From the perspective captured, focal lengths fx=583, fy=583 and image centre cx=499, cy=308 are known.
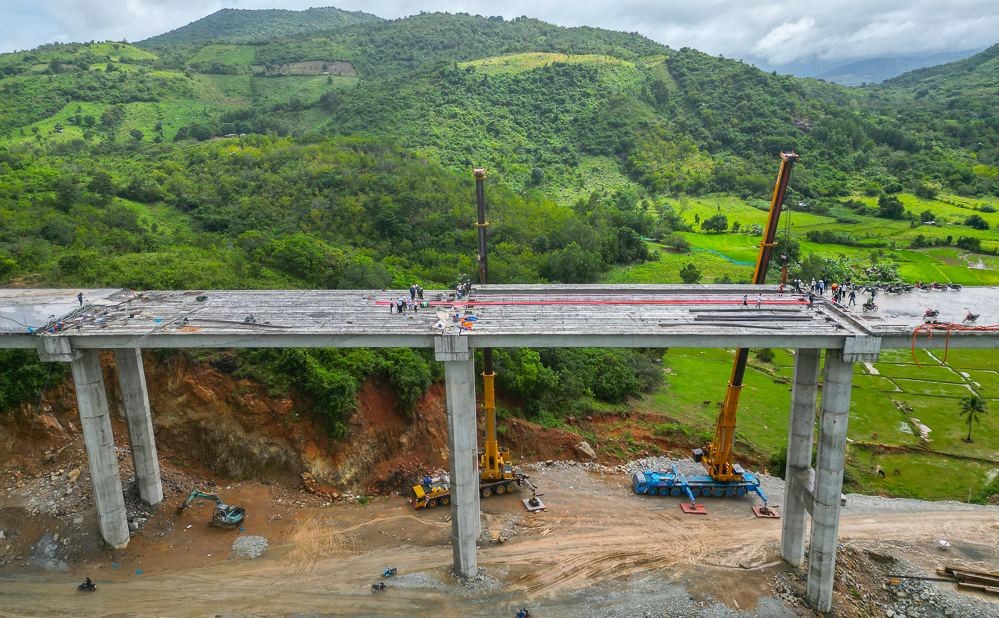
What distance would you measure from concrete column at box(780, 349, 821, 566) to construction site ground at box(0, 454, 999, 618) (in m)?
3.04

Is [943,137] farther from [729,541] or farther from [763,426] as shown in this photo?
[729,541]

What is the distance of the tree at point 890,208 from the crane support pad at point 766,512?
310ft

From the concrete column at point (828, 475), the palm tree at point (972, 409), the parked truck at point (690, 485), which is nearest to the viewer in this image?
the concrete column at point (828, 475)

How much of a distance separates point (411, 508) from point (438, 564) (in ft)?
18.2

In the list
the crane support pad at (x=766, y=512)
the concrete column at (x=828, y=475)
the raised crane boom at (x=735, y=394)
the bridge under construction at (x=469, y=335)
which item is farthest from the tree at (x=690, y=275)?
the concrete column at (x=828, y=475)

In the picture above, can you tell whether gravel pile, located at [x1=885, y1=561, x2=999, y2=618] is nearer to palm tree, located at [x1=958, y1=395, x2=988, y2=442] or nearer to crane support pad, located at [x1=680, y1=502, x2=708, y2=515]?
crane support pad, located at [x1=680, y1=502, x2=708, y2=515]

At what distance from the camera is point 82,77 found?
122m

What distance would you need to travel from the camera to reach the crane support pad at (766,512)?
3866 cm

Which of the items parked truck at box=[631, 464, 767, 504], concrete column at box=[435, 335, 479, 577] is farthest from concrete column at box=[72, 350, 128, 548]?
parked truck at box=[631, 464, 767, 504]

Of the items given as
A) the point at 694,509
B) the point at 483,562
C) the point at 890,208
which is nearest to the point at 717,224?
the point at 890,208

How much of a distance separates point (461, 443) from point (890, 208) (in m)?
113

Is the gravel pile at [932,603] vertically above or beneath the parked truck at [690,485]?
beneath

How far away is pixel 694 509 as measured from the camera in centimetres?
3900

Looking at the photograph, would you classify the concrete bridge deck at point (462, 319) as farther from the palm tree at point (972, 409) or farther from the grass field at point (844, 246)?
the grass field at point (844, 246)
